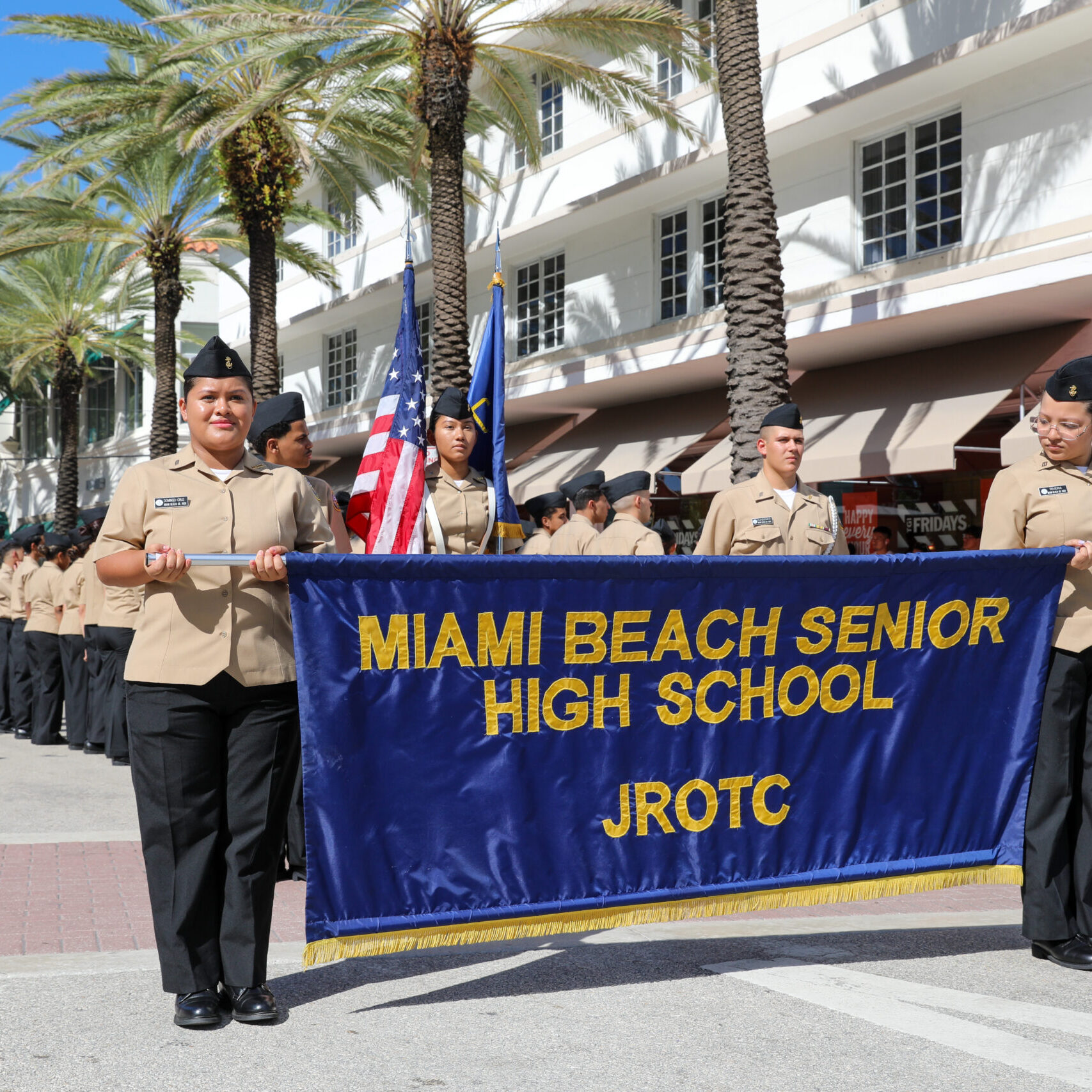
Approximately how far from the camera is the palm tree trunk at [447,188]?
16.5 metres

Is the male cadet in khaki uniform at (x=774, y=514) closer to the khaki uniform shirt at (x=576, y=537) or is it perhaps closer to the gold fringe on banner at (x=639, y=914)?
the gold fringe on banner at (x=639, y=914)

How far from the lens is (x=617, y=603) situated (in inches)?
172

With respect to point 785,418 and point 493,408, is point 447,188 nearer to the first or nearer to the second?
point 493,408

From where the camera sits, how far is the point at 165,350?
26.0m

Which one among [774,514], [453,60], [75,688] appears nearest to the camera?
[774,514]

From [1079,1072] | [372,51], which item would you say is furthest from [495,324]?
[372,51]

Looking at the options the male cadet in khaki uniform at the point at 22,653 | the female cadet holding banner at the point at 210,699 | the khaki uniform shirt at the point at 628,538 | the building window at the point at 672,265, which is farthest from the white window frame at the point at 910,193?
the female cadet holding banner at the point at 210,699

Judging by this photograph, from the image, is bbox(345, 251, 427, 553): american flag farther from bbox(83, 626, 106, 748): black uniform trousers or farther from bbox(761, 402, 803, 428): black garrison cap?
bbox(83, 626, 106, 748): black uniform trousers

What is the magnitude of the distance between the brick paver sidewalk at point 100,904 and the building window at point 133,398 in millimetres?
36720

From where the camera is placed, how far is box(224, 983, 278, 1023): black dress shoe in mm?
3914

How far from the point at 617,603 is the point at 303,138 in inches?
859

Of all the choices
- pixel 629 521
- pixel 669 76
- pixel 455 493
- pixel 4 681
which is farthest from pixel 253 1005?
pixel 669 76

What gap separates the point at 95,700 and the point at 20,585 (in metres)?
3.21

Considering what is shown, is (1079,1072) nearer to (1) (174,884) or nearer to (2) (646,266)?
(1) (174,884)
